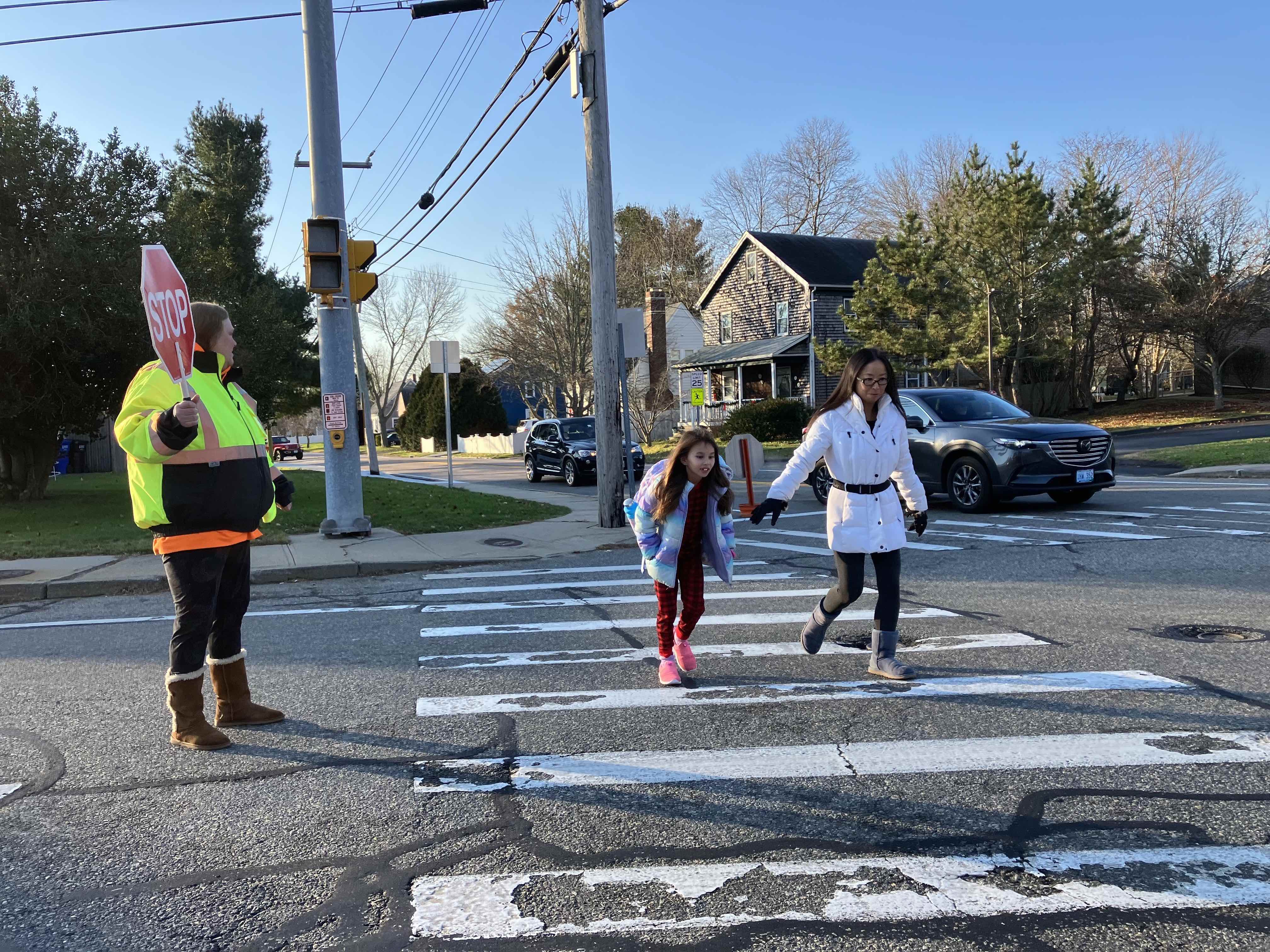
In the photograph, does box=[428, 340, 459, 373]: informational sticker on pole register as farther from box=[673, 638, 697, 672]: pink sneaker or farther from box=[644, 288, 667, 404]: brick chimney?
box=[644, 288, 667, 404]: brick chimney

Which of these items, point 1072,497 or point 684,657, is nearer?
point 684,657

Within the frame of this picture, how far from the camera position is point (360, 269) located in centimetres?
1236

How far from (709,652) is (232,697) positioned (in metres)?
2.74

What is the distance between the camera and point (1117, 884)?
302cm

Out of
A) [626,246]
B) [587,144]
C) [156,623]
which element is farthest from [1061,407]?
[156,623]

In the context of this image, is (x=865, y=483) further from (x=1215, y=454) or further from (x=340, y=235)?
(x=1215, y=454)

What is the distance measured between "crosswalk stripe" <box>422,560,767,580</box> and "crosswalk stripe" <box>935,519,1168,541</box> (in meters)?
3.40

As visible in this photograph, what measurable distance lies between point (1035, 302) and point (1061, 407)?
967cm

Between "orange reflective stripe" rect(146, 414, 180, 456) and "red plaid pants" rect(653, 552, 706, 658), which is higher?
"orange reflective stripe" rect(146, 414, 180, 456)

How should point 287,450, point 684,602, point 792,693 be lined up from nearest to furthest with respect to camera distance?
point 792,693
point 684,602
point 287,450

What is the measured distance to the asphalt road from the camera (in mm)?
2900

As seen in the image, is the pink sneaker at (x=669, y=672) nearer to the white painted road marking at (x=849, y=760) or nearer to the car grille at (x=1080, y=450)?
the white painted road marking at (x=849, y=760)

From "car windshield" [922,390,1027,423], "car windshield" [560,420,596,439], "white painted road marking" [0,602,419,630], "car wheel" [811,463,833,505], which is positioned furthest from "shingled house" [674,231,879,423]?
"white painted road marking" [0,602,419,630]

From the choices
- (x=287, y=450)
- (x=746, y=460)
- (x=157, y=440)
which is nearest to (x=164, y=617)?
(x=157, y=440)
